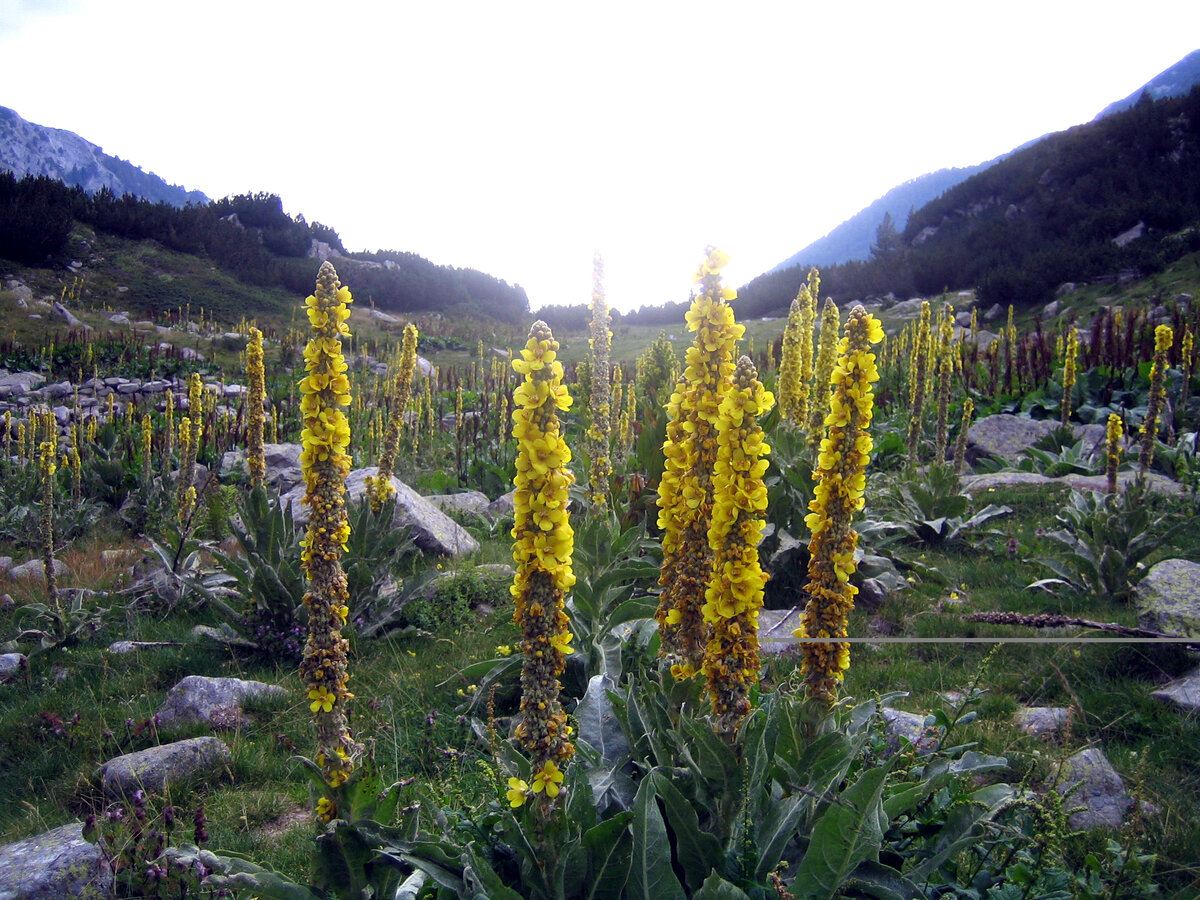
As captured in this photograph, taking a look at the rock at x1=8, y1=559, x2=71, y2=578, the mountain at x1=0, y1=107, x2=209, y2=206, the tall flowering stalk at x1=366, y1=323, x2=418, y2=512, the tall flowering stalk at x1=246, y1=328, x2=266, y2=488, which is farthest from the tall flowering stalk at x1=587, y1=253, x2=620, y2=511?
→ the mountain at x1=0, y1=107, x2=209, y2=206

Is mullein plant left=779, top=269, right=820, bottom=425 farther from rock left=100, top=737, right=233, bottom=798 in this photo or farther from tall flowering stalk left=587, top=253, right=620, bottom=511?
rock left=100, top=737, right=233, bottom=798

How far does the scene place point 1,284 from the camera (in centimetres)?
2402

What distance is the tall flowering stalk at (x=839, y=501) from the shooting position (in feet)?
6.72

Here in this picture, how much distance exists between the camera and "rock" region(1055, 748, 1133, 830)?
2609 millimetres

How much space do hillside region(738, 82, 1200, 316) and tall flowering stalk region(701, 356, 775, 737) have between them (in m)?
26.1

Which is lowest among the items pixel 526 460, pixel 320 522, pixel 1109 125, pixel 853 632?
pixel 853 632

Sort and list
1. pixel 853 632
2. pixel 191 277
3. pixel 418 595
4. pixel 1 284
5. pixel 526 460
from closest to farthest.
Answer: pixel 526 460
pixel 853 632
pixel 418 595
pixel 1 284
pixel 191 277

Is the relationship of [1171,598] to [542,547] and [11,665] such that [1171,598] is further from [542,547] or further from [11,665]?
[11,665]

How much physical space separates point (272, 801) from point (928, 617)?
12.8 feet

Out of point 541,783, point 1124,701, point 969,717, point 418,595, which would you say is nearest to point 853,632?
point 1124,701

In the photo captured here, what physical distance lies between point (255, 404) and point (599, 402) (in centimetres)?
240

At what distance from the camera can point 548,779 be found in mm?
1587

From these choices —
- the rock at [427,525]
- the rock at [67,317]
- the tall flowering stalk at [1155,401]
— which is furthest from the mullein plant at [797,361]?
the rock at [67,317]

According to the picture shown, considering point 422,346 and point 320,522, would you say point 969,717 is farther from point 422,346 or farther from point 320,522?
point 422,346
